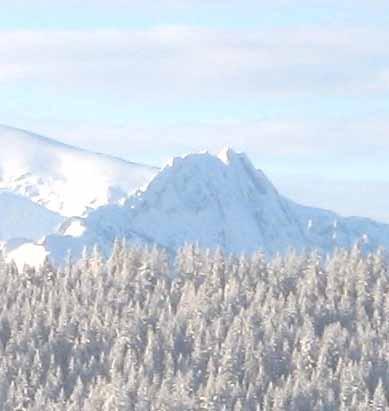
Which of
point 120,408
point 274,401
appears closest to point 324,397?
point 274,401

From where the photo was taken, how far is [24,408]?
199500mm

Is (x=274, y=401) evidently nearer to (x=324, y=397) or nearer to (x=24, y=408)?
(x=324, y=397)

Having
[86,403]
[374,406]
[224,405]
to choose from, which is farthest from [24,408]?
[374,406]

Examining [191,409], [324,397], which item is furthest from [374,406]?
[191,409]

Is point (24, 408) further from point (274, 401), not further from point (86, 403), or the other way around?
point (274, 401)

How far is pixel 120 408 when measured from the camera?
190750mm

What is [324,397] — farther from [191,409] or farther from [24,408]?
[24,408]

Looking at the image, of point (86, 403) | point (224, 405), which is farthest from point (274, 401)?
point (86, 403)

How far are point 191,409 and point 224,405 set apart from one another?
16.1 ft

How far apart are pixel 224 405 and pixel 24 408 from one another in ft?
64.7

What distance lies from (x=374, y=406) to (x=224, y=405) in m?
14.4

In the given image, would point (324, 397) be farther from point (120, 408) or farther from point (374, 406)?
point (120, 408)

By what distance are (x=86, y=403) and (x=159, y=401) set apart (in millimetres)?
7917

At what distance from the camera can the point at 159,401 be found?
636ft
